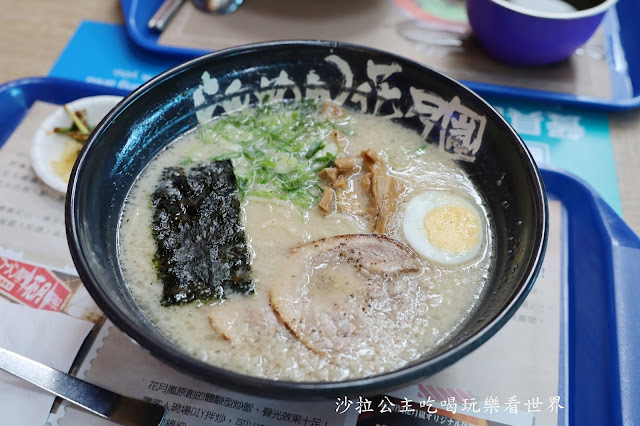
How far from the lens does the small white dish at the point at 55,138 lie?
1879 millimetres

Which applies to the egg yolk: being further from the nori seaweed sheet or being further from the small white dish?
the small white dish

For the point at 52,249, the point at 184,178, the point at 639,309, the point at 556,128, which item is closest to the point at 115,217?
the point at 184,178

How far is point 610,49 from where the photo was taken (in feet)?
8.68

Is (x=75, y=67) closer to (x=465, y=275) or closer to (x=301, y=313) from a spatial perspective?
(x=301, y=313)

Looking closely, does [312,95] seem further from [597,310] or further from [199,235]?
[597,310]

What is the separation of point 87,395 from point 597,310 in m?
1.49

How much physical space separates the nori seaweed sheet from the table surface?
1299mm

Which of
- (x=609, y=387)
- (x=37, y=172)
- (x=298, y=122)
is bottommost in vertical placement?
(x=609, y=387)

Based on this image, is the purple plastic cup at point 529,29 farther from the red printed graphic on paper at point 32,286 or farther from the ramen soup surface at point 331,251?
the red printed graphic on paper at point 32,286

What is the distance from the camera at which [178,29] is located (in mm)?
2590

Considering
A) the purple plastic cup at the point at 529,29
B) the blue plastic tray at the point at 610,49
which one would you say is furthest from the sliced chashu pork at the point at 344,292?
the purple plastic cup at the point at 529,29

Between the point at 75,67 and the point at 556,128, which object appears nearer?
the point at 556,128

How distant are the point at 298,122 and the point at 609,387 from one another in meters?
1.28

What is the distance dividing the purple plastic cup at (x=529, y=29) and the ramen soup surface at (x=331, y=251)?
2.90 ft
